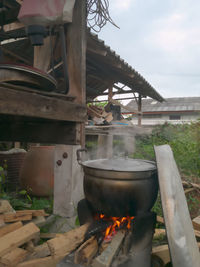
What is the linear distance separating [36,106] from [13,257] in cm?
136

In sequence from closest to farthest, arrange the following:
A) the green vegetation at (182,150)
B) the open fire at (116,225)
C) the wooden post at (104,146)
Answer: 1. the open fire at (116,225)
2. the green vegetation at (182,150)
3. the wooden post at (104,146)

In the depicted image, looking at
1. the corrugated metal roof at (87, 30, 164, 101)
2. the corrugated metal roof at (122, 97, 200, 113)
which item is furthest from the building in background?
the corrugated metal roof at (87, 30, 164, 101)

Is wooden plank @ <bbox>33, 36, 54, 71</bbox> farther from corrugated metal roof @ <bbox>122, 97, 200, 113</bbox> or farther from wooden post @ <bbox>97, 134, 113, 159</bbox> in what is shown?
corrugated metal roof @ <bbox>122, 97, 200, 113</bbox>

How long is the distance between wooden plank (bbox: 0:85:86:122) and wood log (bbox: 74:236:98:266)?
118 centimetres

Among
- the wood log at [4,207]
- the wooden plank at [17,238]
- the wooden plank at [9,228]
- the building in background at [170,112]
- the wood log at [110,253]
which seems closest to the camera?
the wood log at [110,253]

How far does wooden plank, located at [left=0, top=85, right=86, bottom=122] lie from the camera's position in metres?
1.57

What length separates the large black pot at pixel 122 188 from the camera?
1989 mm

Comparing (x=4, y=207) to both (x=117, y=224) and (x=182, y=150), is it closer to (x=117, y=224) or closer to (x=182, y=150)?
(x=117, y=224)

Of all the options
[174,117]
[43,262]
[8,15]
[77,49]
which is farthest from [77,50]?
[174,117]

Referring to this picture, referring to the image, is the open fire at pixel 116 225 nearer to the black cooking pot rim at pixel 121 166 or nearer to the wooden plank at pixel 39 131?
the black cooking pot rim at pixel 121 166

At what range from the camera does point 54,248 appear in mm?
1745

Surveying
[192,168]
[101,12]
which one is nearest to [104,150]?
[192,168]

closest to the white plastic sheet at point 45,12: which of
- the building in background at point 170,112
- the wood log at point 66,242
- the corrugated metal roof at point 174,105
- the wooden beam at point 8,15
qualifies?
the wooden beam at point 8,15

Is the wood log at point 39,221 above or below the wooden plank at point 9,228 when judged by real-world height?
below
